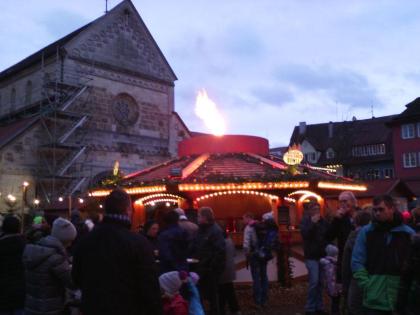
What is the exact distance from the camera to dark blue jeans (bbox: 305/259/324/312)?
8741 mm

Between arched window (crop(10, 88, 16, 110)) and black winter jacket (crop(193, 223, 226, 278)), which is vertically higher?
arched window (crop(10, 88, 16, 110))

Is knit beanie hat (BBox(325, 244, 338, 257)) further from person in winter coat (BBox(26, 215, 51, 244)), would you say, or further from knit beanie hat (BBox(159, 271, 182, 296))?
person in winter coat (BBox(26, 215, 51, 244))

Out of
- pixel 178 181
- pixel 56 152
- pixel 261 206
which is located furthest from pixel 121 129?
pixel 178 181

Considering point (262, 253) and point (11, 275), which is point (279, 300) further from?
point (11, 275)

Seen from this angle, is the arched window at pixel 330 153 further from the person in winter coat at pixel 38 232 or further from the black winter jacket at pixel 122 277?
the black winter jacket at pixel 122 277

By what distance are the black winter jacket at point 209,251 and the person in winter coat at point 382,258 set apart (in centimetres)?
304

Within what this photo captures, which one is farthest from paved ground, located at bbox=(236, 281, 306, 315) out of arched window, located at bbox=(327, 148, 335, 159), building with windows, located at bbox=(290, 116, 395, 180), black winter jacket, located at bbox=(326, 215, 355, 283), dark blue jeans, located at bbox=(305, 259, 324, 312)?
arched window, located at bbox=(327, 148, 335, 159)

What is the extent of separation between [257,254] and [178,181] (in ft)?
14.4

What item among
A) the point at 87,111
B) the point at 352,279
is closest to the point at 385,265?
the point at 352,279

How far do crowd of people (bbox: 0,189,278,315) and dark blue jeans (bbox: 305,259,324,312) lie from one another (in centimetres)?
126

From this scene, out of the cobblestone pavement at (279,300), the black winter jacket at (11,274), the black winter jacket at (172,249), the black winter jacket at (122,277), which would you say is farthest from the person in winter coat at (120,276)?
the cobblestone pavement at (279,300)

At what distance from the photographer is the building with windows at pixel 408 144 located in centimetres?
4456

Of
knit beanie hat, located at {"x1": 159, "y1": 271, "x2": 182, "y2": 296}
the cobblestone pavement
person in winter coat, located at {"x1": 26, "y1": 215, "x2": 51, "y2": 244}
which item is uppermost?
person in winter coat, located at {"x1": 26, "y1": 215, "x2": 51, "y2": 244}

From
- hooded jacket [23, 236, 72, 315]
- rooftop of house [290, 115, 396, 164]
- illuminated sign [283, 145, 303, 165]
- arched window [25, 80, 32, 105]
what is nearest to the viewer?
hooded jacket [23, 236, 72, 315]
